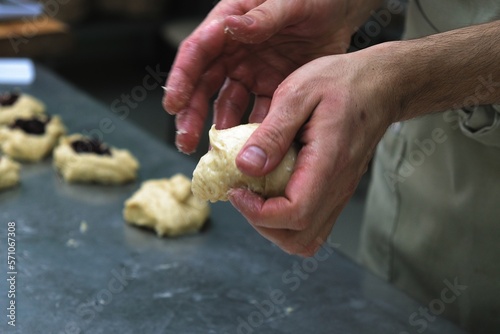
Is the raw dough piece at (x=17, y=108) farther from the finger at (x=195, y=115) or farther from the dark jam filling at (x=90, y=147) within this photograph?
the finger at (x=195, y=115)

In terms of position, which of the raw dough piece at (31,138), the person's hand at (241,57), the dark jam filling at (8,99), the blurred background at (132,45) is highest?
the person's hand at (241,57)

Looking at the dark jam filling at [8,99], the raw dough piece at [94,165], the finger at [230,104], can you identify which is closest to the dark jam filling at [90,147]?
the raw dough piece at [94,165]

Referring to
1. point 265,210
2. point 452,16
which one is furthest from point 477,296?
point 265,210

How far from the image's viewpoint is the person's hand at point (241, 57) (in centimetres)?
159

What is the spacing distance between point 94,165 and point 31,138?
33cm

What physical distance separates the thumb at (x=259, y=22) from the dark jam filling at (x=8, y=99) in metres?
1.63

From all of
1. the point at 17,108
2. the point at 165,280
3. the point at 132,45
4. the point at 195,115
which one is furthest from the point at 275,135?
the point at 132,45

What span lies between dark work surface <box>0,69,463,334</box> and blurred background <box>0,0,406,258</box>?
165 cm

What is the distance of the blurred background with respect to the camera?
166 inches

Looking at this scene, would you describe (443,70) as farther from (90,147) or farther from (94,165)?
(90,147)

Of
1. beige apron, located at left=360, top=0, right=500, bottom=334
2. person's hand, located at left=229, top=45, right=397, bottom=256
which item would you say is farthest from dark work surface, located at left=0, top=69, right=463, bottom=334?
person's hand, located at left=229, top=45, right=397, bottom=256

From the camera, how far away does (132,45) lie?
23.2ft

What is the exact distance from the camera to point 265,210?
1158mm

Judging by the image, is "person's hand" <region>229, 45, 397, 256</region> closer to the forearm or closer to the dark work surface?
the forearm
